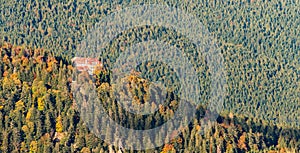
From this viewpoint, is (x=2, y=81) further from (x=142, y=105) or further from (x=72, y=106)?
(x=142, y=105)

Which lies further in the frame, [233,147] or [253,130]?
[253,130]

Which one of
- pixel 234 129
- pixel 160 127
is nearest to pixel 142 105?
pixel 160 127

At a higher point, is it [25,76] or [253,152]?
[25,76]

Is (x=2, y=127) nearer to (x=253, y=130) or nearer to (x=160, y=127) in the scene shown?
(x=160, y=127)

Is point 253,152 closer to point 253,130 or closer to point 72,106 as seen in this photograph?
point 253,130

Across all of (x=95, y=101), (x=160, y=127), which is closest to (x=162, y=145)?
(x=160, y=127)

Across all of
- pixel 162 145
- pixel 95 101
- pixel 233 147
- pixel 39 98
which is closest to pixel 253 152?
pixel 233 147

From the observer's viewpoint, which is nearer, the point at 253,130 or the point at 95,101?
the point at 95,101
